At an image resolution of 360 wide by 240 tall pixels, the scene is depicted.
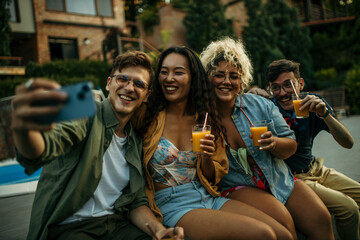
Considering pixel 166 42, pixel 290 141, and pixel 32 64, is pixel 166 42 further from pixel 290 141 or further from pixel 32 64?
pixel 290 141

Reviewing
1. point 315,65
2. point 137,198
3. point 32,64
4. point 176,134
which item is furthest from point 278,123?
point 315,65

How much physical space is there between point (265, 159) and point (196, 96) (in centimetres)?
89

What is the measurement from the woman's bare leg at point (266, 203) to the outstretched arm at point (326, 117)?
3.00 feet

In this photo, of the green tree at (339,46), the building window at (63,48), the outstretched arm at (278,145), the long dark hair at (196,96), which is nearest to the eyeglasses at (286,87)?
the outstretched arm at (278,145)

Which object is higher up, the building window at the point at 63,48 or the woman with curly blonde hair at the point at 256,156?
the building window at the point at 63,48

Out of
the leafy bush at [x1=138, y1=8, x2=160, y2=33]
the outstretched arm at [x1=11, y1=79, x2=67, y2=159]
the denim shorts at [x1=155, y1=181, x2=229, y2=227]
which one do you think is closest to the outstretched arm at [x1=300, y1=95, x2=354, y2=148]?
the denim shorts at [x1=155, y1=181, x2=229, y2=227]

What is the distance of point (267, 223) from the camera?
2.01 metres

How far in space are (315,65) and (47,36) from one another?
724 inches

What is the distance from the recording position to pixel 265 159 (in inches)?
98.1

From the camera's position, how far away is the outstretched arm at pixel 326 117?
8.13ft

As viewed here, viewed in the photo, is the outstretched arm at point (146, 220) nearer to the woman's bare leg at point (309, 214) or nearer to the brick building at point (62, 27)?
the woman's bare leg at point (309, 214)

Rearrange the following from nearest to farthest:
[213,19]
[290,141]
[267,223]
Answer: [267,223], [290,141], [213,19]

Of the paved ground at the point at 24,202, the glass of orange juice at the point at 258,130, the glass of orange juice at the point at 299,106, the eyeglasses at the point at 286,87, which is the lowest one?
the paved ground at the point at 24,202

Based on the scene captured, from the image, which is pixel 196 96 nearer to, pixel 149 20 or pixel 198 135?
pixel 198 135
